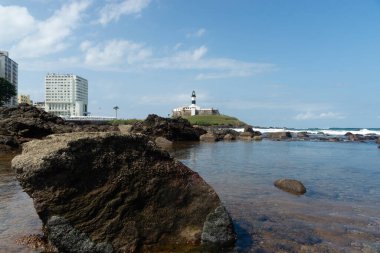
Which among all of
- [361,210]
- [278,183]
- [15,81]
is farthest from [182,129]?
[15,81]

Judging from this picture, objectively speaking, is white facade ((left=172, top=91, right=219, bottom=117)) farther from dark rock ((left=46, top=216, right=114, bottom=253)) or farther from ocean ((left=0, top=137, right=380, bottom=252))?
dark rock ((left=46, top=216, right=114, bottom=253))

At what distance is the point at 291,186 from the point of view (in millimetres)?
17453

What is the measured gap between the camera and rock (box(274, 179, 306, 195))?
16969 millimetres

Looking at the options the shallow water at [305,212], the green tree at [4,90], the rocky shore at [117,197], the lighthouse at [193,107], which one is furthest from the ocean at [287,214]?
the lighthouse at [193,107]

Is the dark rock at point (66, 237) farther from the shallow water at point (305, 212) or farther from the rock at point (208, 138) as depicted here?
the rock at point (208, 138)

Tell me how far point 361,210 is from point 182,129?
170 feet

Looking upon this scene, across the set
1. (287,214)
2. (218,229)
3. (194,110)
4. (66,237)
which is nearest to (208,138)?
(287,214)

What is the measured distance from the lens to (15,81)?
638 feet

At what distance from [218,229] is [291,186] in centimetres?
895

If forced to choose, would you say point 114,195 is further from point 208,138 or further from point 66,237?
point 208,138

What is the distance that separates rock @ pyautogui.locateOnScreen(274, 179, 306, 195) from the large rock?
8283mm

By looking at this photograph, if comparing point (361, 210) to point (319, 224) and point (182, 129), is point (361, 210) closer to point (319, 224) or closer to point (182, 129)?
point (319, 224)

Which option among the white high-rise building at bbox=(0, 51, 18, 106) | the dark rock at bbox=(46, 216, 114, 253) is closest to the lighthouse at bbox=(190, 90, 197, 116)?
the white high-rise building at bbox=(0, 51, 18, 106)

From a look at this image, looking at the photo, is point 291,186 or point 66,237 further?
point 291,186
